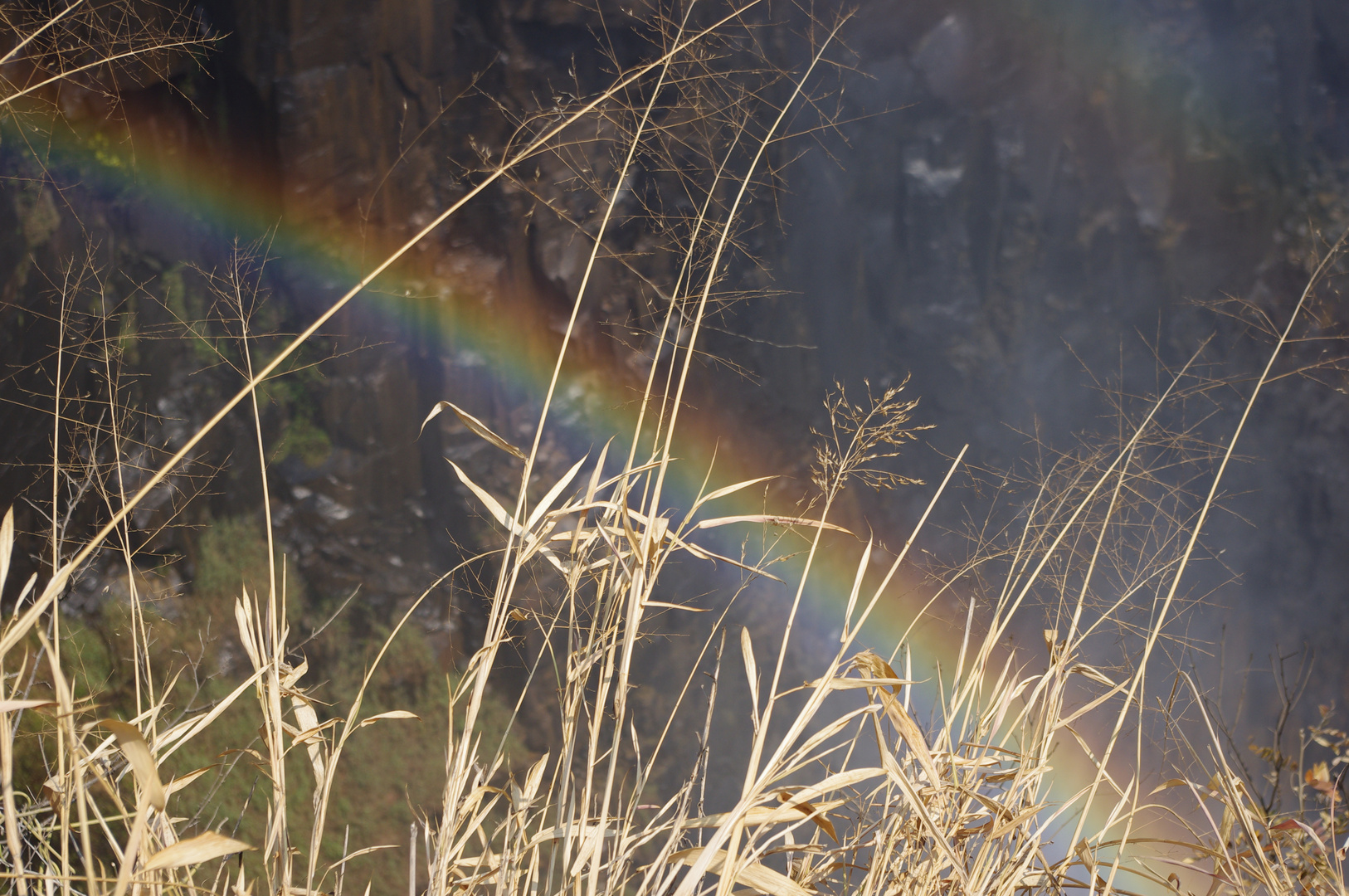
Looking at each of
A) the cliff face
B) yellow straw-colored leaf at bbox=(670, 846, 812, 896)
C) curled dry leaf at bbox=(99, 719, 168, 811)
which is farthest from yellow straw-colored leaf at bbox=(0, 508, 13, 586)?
the cliff face

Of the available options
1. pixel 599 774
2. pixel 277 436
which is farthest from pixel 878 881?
pixel 277 436

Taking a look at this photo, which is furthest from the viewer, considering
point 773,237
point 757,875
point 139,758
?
point 773,237

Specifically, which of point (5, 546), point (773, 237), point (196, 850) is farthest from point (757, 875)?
point (773, 237)

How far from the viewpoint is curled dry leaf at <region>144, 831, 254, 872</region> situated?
0.36 meters

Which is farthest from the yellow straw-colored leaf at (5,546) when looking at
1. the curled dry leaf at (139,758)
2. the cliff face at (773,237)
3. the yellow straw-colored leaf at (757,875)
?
the cliff face at (773,237)

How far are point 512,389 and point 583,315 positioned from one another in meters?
0.34

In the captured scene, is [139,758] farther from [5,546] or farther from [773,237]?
[773,237]

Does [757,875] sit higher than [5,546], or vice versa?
[5,546]

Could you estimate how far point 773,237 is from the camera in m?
2.35

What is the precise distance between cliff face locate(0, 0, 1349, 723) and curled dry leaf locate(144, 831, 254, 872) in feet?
5.87

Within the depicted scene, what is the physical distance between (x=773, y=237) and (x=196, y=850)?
225cm

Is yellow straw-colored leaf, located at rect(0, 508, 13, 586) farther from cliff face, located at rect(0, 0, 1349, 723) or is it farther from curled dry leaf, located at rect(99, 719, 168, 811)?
cliff face, located at rect(0, 0, 1349, 723)

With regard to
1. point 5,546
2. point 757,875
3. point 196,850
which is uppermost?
point 5,546

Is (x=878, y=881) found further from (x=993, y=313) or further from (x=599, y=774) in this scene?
(x=993, y=313)
